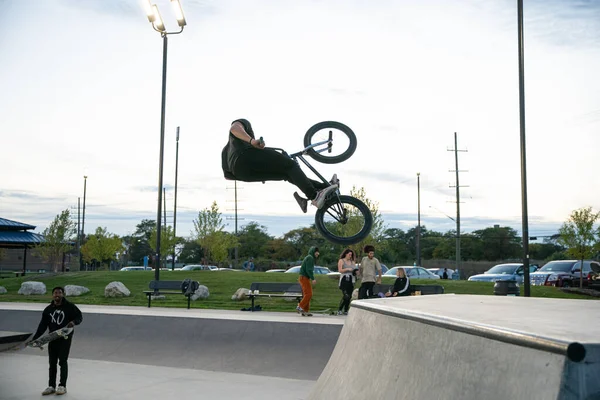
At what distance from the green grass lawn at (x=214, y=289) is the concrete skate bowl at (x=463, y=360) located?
12.5 m

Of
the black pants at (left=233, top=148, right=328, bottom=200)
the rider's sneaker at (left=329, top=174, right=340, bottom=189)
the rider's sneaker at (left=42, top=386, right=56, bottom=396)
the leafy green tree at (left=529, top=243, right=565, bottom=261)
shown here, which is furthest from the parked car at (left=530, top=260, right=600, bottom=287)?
the leafy green tree at (left=529, top=243, right=565, bottom=261)

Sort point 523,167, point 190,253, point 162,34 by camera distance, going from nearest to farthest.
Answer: point 523,167
point 162,34
point 190,253

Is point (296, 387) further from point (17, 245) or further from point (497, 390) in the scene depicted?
point (17, 245)

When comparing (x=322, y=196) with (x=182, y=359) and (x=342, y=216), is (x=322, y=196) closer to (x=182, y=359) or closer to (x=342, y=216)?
(x=342, y=216)

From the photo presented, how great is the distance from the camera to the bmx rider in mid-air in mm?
7078

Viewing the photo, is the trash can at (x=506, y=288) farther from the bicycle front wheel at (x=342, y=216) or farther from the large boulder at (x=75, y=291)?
the large boulder at (x=75, y=291)

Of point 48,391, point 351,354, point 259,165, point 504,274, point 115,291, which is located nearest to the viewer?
point 351,354

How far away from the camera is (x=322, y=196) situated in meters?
7.44

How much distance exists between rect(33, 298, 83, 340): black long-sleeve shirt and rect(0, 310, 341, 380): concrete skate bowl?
109 inches

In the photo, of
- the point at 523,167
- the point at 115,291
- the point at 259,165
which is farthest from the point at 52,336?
the point at 115,291

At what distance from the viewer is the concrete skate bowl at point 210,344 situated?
9.89 metres

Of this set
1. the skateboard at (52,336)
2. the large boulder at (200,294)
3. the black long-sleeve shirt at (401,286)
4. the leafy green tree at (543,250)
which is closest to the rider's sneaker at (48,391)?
the skateboard at (52,336)

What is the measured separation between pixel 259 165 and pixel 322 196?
3.01 ft

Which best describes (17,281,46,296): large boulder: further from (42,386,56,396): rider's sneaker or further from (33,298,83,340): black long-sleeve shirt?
(42,386,56,396): rider's sneaker
